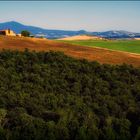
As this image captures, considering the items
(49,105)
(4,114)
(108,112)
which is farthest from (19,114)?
(108,112)

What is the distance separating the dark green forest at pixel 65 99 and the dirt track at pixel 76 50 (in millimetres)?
9041

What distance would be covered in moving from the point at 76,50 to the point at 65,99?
2936cm

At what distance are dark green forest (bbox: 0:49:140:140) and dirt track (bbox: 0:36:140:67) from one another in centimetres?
904

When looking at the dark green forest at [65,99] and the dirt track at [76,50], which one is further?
the dirt track at [76,50]

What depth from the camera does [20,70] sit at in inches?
1890

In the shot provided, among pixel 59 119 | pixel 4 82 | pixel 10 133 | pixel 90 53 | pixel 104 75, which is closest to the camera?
pixel 10 133

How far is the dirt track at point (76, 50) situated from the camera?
61.0 metres

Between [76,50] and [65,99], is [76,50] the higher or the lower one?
the higher one

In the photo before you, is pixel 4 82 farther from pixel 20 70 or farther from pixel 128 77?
pixel 128 77

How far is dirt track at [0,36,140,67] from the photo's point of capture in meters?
61.0

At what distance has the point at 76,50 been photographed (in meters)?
68.2

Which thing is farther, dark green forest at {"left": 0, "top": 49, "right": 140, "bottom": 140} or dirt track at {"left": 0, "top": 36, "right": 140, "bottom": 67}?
dirt track at {"left": 0, "top": 36, "right": 140, "bottom": 67}

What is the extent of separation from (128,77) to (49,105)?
1294 centimetres

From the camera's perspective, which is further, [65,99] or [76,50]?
[76,50]
